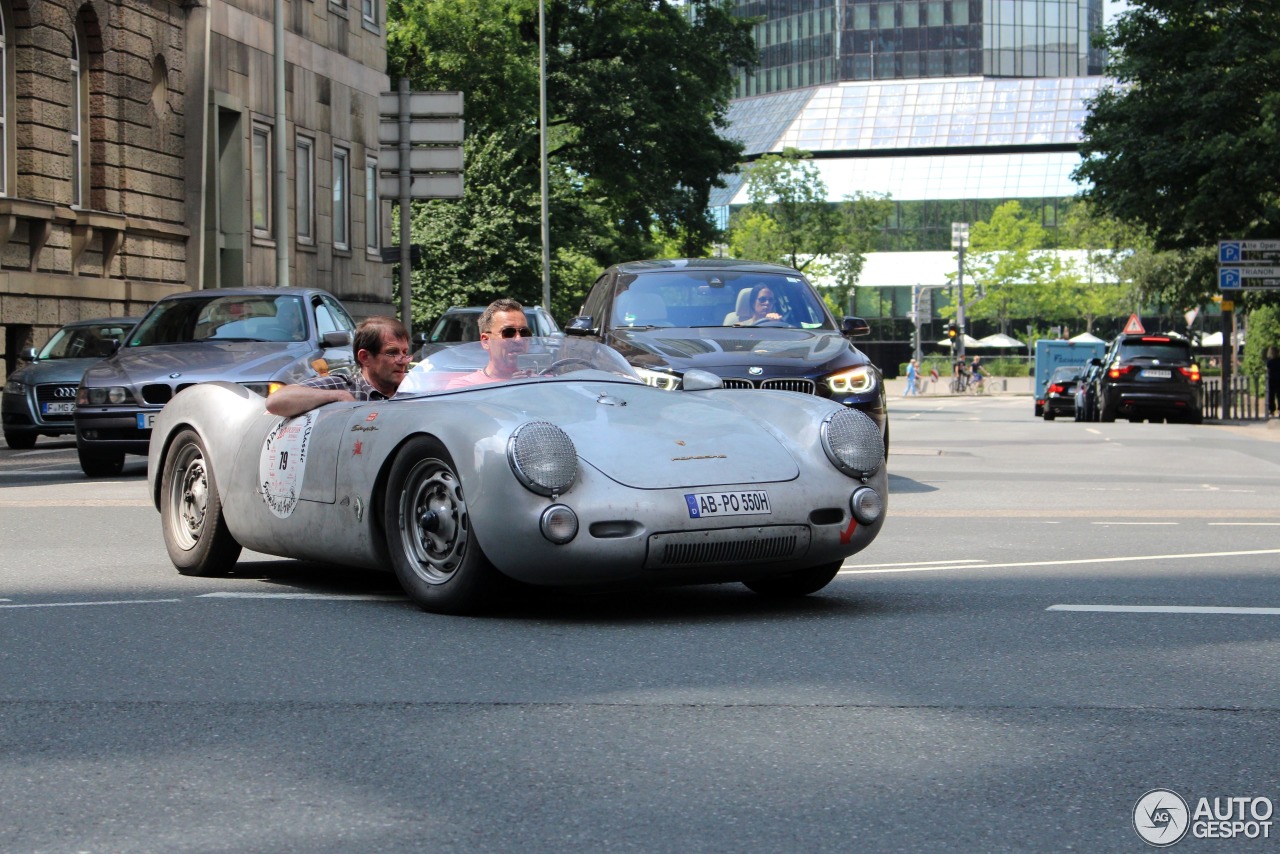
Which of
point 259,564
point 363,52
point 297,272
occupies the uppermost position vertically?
point 363,52

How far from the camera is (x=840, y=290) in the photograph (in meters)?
91.8

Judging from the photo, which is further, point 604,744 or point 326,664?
point 326,664

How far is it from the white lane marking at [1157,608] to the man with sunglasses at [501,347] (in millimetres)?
2275

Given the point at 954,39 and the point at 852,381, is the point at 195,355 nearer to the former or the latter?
the point at 852,381

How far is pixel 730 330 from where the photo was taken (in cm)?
1402

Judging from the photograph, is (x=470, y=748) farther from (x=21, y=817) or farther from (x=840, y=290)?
(x=840, y=290)

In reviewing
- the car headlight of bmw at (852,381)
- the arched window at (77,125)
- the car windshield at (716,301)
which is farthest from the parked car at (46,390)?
the car headlight of bmw at (852,381)

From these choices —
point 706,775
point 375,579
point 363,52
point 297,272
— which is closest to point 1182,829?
point 706,775

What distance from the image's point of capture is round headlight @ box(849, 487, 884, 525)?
7.16 meters

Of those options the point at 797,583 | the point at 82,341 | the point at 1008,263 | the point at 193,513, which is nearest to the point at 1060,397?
the point at 82,341

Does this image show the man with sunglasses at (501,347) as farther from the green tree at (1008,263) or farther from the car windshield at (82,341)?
the green tree at (1008,263)

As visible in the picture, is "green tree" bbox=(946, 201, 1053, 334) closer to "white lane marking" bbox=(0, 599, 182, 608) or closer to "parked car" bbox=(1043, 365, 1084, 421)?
"parked car" bbox=(1043, 365, 1084, 421)

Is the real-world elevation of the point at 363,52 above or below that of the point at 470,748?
above

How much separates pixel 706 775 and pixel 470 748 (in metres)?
0.62
